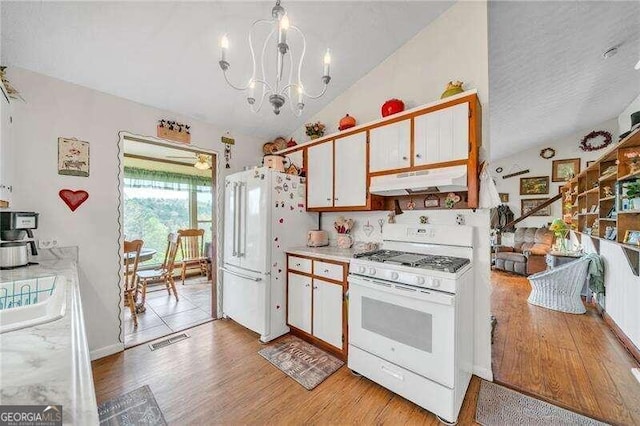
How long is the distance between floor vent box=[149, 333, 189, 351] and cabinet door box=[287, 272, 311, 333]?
1.18 m

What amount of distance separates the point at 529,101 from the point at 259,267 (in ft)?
Result: 14.7

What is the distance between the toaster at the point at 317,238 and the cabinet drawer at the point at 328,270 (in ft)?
1.48

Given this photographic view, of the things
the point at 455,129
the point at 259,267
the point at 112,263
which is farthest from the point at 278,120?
the point at 112,263

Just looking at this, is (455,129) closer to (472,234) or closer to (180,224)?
(472,234)

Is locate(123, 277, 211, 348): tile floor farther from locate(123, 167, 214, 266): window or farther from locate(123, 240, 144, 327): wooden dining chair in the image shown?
locate(123, 167, 214, 266): window

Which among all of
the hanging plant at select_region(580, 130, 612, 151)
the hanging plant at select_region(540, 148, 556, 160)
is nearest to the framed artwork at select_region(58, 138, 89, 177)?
the hanging plant at select_region(540, 148, 556, 160)

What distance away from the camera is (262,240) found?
103 inches

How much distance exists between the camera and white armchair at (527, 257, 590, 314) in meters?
3.13

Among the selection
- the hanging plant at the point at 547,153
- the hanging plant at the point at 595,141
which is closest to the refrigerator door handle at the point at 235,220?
the hanging plant at the point at 547,153

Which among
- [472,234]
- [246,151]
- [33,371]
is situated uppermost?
[246,151]

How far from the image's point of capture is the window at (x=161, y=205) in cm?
472

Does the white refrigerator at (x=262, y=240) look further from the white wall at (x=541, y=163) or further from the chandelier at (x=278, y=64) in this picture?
the white wall at (x=541, y=163)

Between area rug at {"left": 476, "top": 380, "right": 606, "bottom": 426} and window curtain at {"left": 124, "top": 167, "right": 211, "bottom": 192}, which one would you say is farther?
window curtain at {"left": 124, "top": 167, "right": 211, "bottom": 192}

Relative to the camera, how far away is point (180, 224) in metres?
5.32
